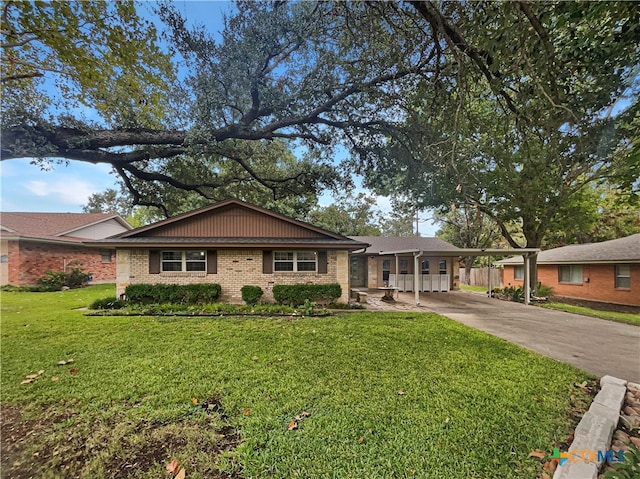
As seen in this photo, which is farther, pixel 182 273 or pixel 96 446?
pixel 182 273

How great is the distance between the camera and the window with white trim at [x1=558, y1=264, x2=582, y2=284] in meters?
15.6

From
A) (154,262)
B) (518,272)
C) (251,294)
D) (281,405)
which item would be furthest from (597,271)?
(154,262)

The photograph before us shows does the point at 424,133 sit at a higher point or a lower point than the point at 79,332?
higher

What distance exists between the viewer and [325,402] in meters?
3.57

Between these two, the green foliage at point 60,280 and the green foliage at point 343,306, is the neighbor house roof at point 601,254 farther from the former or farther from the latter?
the green foliage at point 60,280

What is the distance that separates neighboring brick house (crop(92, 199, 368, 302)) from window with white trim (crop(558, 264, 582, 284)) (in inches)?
535

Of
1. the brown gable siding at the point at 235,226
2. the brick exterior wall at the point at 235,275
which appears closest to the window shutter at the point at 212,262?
the brick exterior wall at the point at 235,275

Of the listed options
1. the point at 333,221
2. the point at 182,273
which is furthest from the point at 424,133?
the point at 333,221

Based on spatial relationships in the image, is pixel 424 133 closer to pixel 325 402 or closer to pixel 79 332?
pixel 325 402

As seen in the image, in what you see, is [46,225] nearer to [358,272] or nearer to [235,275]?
[235,275]

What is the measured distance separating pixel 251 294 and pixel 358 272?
9558mm

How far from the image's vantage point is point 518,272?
62.2 feet

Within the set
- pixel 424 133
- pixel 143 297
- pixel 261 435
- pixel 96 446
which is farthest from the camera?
pixel 143 297

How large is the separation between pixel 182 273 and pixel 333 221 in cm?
2290
